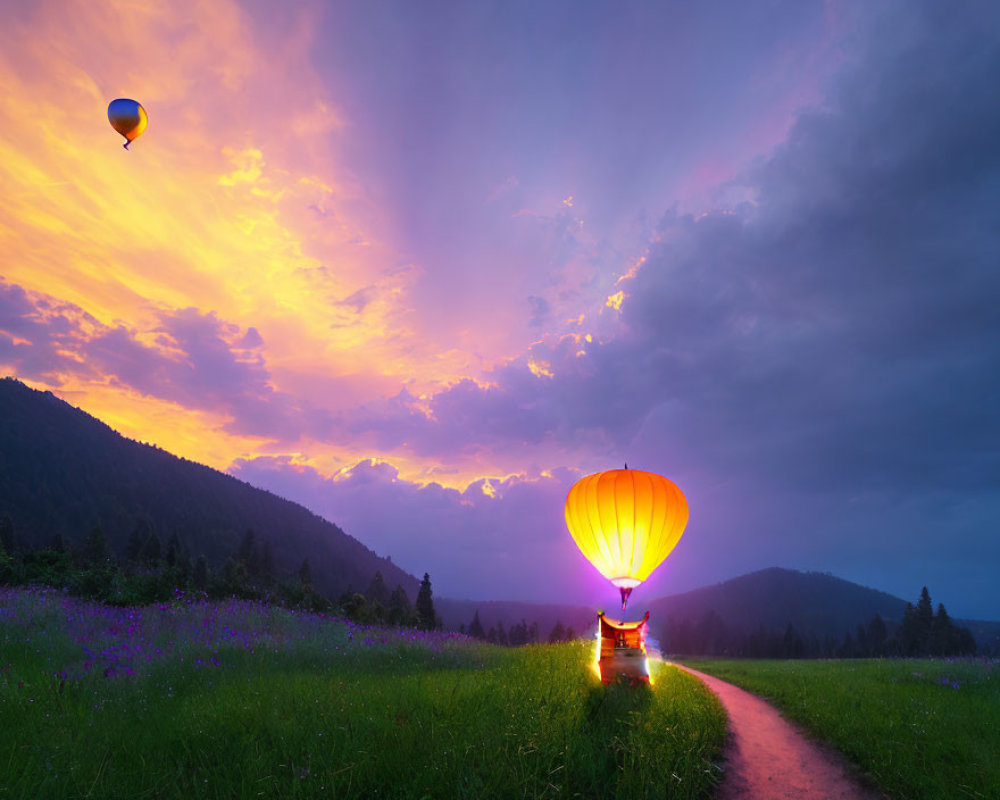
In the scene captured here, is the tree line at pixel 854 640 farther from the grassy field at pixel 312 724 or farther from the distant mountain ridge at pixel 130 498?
the distant mountain ridge at pixel 130 498

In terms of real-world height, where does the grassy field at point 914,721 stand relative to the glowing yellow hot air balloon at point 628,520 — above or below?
below

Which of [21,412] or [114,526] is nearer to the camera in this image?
[114,526]

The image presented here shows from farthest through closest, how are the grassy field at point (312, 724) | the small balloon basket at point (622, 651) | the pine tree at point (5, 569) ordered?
the pine tree at point (5, 569) → the small balloon basket at point (622, 651) → the grassy field at point (312, 724)

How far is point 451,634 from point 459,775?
40.4 feet

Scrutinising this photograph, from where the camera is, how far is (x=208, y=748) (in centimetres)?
526

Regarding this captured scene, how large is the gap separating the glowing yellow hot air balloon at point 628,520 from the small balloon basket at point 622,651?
34.0 inches

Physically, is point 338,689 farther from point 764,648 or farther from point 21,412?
point 21,412

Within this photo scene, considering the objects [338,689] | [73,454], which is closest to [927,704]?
[338,689]

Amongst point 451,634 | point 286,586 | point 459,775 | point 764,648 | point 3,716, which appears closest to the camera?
point 459,775

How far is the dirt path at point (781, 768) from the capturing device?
687 cm

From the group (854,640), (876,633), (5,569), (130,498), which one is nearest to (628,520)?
(5,569)

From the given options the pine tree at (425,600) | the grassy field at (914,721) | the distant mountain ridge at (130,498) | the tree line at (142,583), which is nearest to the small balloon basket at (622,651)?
the grassy field at (914,721)

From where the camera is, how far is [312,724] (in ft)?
18.8

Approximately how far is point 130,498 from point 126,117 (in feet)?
413
